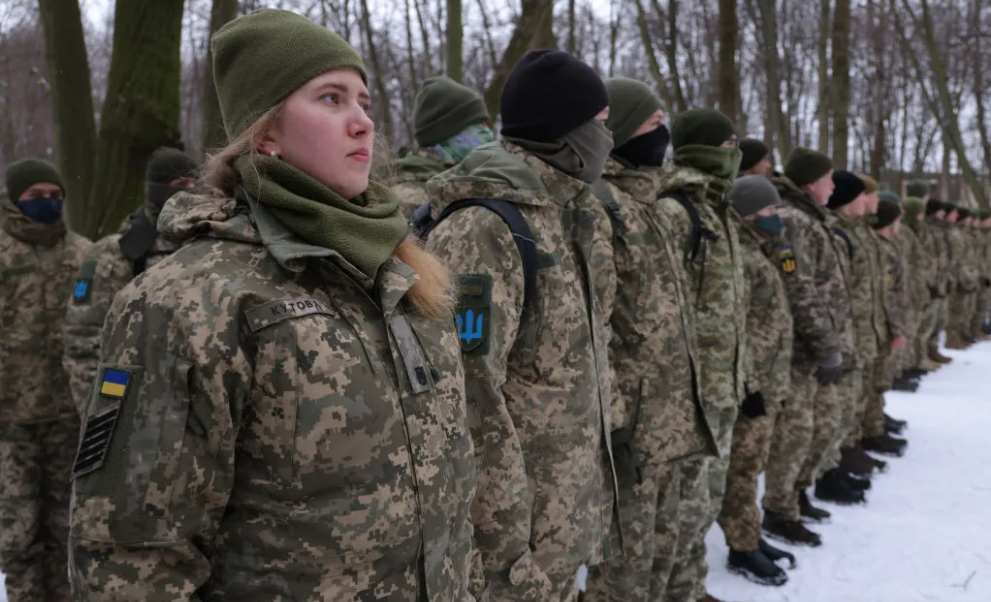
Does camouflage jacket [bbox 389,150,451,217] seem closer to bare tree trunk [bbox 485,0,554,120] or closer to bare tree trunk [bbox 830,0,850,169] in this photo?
bare tree trunk [bbox 485,0,554,120]

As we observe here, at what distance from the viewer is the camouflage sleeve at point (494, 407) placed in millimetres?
2115

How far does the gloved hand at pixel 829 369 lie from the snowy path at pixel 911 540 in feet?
3.58

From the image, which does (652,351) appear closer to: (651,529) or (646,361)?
(646,361)

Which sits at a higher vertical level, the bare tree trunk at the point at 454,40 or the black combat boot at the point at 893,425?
the bare tree trunk at the point at 454,40

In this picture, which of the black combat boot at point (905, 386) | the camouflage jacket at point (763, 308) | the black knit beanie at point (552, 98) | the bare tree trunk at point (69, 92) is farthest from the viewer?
the black combat boot at point (905, 386)

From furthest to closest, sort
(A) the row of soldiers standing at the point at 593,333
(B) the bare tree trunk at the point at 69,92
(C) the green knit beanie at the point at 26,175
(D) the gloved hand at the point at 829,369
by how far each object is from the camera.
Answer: (B) the bare tree trunk at the point at 69,92, (D) the gloved hand at the point at 829,369, (C) the green knit beanie at the point at 26,175, (A) the row of soldiers standing at the point at 593,333

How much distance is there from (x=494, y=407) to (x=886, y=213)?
22.6ft

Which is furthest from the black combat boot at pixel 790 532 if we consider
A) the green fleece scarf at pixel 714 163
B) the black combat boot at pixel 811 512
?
the green fleece scarf at pixel 714 163

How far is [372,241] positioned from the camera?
1.47m

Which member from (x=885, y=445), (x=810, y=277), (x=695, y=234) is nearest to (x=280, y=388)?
(x=695, y=234)

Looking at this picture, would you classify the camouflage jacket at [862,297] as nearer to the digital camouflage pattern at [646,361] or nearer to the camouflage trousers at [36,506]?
the digital camouflage pattern at [646,361]

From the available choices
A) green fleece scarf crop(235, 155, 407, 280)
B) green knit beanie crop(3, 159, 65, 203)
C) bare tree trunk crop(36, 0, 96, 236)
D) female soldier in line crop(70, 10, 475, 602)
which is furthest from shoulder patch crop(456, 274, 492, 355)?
bare tree trunk crop(36, 0, 96, 236)

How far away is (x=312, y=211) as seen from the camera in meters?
1.38

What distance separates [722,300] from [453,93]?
2102 millimetres
